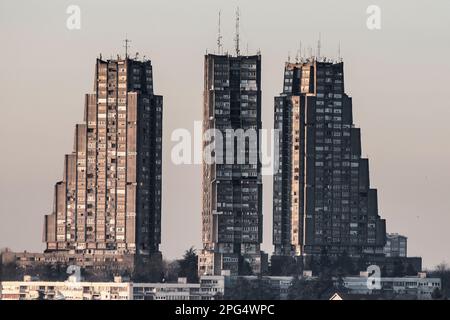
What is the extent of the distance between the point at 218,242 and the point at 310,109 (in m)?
8.33

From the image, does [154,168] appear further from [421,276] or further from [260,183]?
[421,276]

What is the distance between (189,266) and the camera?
4173 inches

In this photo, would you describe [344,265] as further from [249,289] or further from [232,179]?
[249,289]

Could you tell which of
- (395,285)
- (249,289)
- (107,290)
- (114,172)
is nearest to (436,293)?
(249,289)

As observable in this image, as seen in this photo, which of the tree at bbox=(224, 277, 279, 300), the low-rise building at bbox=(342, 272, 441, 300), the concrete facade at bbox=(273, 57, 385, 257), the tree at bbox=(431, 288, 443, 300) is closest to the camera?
the tree at bbox=(431, 288, 443, 300)

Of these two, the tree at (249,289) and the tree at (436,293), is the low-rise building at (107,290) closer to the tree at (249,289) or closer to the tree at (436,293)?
the tree at (249,289)

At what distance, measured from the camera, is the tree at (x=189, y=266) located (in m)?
103

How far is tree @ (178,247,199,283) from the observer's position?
103438 millimetres

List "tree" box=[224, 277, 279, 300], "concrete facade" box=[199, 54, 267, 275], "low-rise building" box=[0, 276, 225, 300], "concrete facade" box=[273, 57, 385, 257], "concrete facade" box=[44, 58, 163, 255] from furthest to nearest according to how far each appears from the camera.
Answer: "concrete facade" box=[273, 57, 385, 257]
"concrete facade" box=[44, 58, 163, 255]
"concrete facade" box=[199, 54, 267, 275]
"tree" box=[224, 277, 279, 300]
"low-rise building" box=[0, 276, 225, 300]

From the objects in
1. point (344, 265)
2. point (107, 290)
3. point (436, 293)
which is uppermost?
point (344, 265)

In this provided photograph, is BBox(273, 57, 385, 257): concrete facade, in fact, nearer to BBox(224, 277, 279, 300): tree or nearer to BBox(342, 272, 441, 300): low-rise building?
BBox(342, 272, 441, 300): low-rise building

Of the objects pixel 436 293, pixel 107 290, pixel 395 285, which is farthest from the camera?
pixel 395 285

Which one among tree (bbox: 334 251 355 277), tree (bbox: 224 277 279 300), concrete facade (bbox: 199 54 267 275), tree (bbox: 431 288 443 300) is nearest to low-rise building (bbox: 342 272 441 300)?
tree (bbox: 431 288 443 300)
